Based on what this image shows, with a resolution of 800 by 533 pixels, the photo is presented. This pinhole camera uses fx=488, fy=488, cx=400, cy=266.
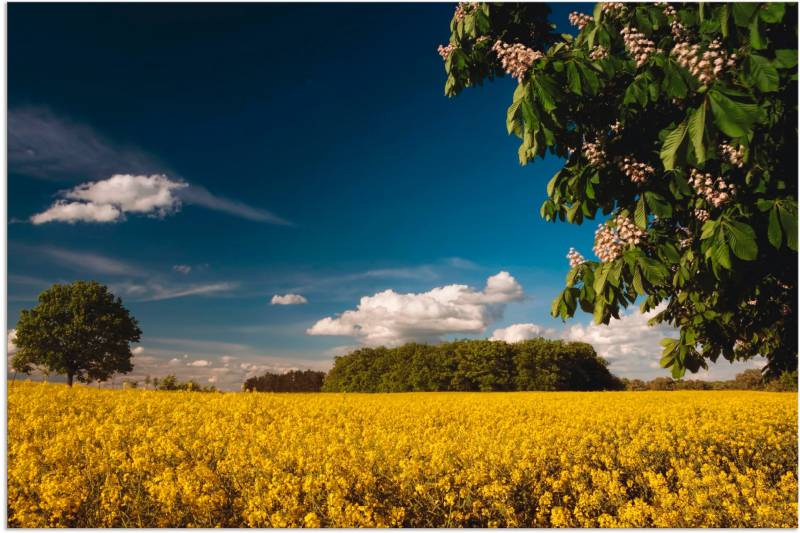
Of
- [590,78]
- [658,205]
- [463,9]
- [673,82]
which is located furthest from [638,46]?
[463,9]

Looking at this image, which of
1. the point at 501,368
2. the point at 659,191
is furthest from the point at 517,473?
the point at 501,368

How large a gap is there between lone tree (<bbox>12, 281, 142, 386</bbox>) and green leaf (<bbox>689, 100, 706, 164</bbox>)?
3473 cm

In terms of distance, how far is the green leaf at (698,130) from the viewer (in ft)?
8.25

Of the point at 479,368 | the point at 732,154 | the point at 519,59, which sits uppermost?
the point at 519,59

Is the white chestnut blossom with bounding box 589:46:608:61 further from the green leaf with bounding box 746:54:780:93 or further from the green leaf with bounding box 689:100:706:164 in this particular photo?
the green leaf with bounding box 689:100:706:164

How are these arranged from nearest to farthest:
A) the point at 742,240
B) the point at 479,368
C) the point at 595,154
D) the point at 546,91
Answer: the point at 742,240, the point at 546,91, the point at 595,154, the point at 479,368

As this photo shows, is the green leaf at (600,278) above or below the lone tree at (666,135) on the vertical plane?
below

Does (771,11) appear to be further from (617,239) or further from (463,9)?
(463,9)

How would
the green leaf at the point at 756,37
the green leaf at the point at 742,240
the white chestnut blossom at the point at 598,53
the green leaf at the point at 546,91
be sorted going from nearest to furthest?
1. the green leaf at the point at 756,37
2. the green leaf at the point at 742,240
3. the green leaf at the point at 546,91
4. the white chestnut blossom at the point at 598,53

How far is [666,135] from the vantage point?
11.4 feet

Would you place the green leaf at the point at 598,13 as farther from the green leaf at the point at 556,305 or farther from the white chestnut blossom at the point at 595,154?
the green leaf at the point at 556,305

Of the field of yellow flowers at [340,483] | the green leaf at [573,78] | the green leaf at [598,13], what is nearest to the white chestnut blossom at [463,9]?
the green leaf at [598,13]

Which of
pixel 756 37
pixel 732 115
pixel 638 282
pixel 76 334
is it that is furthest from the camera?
pixel 76 334

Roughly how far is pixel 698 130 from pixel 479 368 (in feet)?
151
